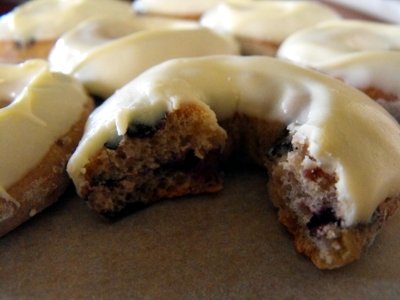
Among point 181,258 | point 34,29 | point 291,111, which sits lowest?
point 181,258

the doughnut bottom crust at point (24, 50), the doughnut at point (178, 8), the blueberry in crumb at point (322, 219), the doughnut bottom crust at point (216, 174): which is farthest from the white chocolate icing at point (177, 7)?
the blueberry in crumb at point (322, 219)

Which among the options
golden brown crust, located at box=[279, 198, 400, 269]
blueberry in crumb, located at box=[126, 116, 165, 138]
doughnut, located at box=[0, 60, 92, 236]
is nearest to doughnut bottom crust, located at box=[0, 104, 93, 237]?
doughnut, located at box=[0, 60, 92, 236]

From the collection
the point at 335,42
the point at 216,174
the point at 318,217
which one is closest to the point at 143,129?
the point at 216,174

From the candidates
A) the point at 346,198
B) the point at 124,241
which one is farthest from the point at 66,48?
the point at 346,198

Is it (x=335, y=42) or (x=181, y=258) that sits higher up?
(x=335, y=42)

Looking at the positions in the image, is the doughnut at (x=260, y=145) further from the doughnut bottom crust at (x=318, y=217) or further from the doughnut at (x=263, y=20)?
the doughnut at (x=263, y=20)

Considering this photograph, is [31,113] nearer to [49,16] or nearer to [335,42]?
[49,16]

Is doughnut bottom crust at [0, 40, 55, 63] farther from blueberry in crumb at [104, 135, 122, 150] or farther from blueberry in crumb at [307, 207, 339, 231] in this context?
blueberry in crumb at [307, 207, 339, 231]
